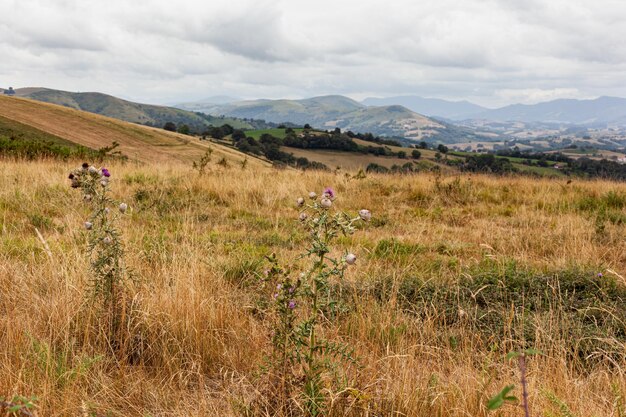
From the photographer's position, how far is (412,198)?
10094mm

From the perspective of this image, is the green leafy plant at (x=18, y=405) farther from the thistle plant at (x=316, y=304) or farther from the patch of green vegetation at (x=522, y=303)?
the patch of green vegetation at (x=522, y=303)

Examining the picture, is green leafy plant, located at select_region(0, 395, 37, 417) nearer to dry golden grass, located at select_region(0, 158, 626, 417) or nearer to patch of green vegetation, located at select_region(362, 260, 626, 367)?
dry golden grass, located at select_region(0, 158, 626, 417)

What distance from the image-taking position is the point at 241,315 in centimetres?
353

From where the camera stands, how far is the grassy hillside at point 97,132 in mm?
43875

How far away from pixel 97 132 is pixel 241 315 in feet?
179

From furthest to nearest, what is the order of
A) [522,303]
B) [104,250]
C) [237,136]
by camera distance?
[237,136] → [522,303] → [104,250]

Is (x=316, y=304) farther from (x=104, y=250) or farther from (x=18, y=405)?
(x=104, y=250)

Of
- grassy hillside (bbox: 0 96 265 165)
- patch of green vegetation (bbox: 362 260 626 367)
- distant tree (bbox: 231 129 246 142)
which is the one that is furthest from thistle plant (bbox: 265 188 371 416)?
distant tree (bbox: 231 129 246 142)

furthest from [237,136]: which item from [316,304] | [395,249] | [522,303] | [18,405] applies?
[18,405]

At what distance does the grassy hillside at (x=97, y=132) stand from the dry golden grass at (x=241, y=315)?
35.6m

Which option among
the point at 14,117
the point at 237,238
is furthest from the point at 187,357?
the point at 14,117

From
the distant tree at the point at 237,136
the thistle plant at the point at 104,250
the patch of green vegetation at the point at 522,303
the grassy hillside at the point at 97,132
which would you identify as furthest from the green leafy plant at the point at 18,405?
the distant tree at the point at 237,136

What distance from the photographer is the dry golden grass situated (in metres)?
2.46

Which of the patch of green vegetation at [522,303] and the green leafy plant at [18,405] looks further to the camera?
the patch of green vegetation at [522,303]
